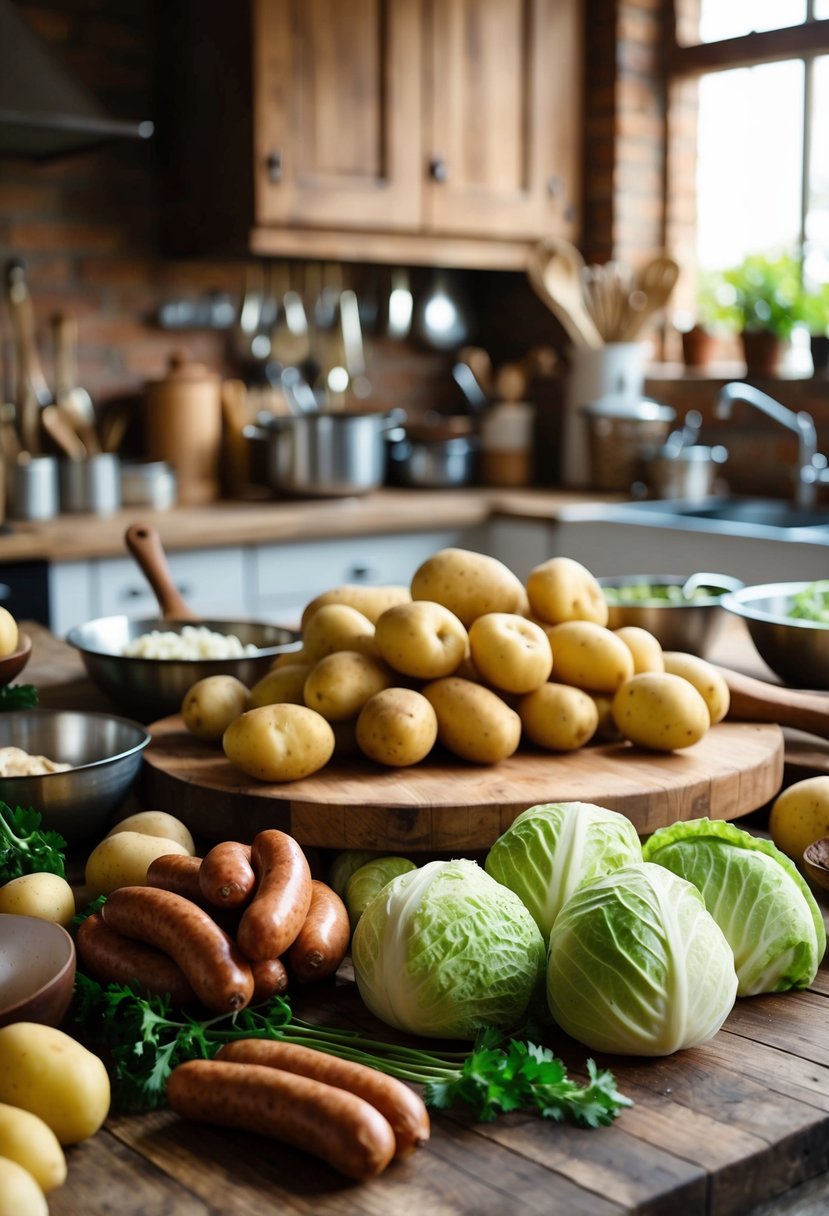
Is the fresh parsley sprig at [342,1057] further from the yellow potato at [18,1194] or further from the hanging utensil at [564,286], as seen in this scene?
the hanging utensil at [564,286]

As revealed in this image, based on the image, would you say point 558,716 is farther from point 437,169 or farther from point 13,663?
point 437,169

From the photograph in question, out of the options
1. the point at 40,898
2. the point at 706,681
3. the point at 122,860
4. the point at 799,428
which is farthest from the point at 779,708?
the point at 799,428

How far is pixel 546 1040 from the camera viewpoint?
1134 millimetres

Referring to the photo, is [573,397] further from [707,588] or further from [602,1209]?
[602,1209]

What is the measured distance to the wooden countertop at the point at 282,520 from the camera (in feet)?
12.4

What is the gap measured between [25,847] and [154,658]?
544 millimetres

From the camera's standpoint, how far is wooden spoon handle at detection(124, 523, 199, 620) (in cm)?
219

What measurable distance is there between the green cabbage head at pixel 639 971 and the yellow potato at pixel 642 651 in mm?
605

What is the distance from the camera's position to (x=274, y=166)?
14.0ft

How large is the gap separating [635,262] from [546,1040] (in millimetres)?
4357

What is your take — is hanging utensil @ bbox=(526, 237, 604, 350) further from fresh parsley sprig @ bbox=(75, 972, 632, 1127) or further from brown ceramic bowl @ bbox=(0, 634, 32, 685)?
fresh parsley sprig @ bbox=(75, 972, 632, 1127)

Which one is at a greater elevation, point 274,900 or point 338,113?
point 338,113

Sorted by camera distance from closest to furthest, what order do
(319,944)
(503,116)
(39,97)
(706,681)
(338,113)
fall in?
(319,944)
(706,681)
(39,97)
(338,113)
(503,116)

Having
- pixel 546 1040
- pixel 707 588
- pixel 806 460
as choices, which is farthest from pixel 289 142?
pixel 546 1040
